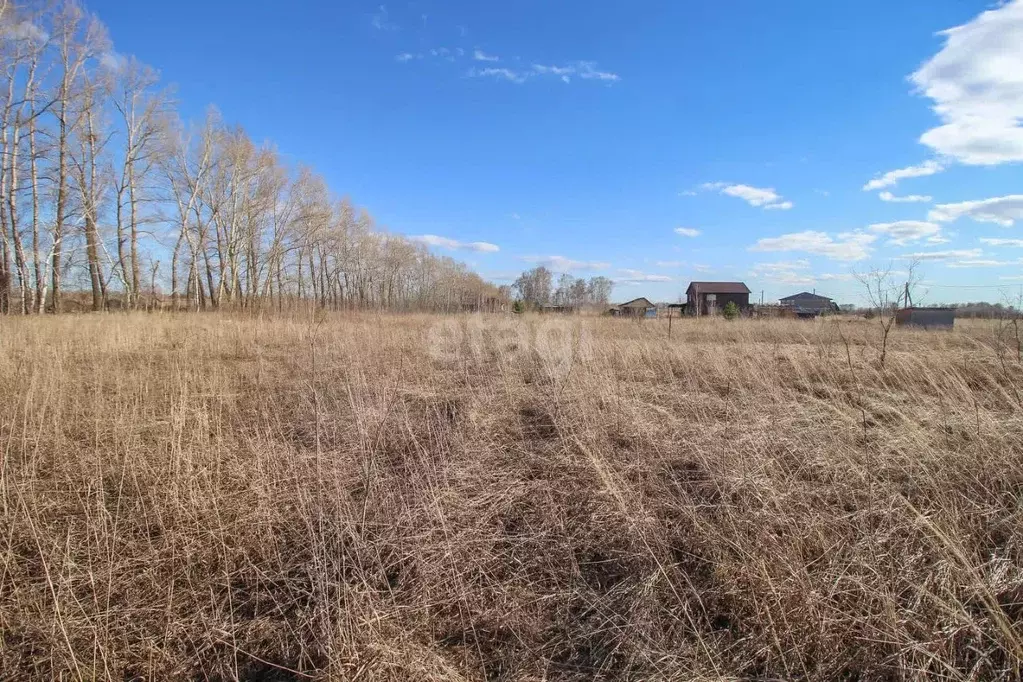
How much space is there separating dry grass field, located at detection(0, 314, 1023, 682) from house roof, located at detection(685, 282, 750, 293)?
54.9 m

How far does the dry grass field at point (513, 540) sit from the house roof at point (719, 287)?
54914 mm

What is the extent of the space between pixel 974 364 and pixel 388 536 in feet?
27.1

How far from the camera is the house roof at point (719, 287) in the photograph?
5559cm

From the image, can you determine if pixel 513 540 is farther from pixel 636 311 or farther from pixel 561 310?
pixel 561 310

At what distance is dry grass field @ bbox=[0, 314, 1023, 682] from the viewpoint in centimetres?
175

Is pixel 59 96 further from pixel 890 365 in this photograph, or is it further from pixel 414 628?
pixel 890 365

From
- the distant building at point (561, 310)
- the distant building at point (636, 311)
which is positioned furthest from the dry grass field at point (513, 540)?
the distant building at point (561, 310)

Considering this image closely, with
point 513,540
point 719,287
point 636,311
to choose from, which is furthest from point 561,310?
point 719,287

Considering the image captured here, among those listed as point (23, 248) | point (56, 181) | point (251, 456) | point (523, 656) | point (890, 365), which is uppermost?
point (56, 181)

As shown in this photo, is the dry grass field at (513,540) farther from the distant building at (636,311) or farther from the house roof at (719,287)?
the house roof at (719,287)

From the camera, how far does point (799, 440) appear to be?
3652 millimetres

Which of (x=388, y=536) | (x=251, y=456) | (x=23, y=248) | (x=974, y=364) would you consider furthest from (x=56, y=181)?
(x=974, y=364)

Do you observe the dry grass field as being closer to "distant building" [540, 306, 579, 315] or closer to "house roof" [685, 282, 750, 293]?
"distant building" [540, 306, 579, 315]

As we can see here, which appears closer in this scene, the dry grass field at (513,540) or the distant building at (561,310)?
the dry grass field at (513,540)
